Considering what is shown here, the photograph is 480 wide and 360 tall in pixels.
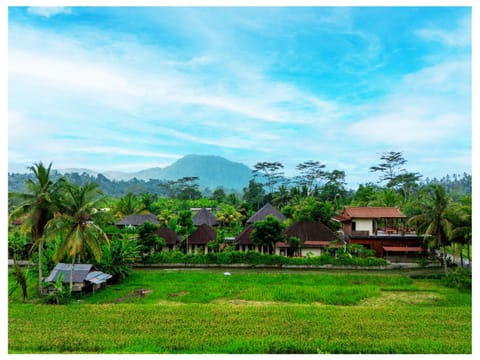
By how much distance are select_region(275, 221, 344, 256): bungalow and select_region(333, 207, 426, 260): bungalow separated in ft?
5.08

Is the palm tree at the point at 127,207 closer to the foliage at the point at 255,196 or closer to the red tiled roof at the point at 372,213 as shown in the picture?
the foliage at the point at 255,196

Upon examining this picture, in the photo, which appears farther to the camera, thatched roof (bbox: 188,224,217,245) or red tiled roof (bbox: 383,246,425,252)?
thatched roof (bbox: 188,224,217,245)

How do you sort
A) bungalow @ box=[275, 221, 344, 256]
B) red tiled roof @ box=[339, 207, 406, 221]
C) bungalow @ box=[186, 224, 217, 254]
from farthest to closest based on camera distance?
bungalow @ box=[186, 224, 217, 254]
red tiled roof @ box=[339, 207, 406, 221]
bungalow @ box=[275, 221, 344, 256]

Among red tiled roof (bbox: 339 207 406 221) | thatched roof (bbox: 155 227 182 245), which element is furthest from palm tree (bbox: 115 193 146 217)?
red tiled roof (bbox: 339 207 406 221)

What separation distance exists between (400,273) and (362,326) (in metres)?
9.67

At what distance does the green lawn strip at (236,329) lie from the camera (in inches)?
342

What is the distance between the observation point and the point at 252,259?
19594mm

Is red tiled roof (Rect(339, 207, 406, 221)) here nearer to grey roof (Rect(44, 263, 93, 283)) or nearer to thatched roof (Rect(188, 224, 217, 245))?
thatched roof (Rect(188, 224, 217, 245))

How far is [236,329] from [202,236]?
43.6 ft

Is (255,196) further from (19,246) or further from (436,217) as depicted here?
(19,246)

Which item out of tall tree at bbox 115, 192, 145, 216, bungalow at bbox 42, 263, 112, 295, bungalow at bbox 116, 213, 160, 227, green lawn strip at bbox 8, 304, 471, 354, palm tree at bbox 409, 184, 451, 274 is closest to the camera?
green lawn strip at bbox 8, 304, 471, 354

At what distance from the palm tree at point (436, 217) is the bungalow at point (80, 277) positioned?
17.2 m

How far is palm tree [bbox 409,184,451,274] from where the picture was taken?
1658 cm

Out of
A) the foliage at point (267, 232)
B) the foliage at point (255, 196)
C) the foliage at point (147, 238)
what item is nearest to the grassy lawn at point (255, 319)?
the foliage at point (147, 238)
